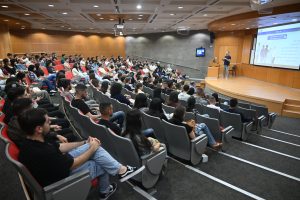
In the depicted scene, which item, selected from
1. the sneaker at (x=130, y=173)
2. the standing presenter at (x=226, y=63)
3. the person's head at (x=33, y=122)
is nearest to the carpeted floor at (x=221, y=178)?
the sneaker at (x=130, y=173)

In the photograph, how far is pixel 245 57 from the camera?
13.9m

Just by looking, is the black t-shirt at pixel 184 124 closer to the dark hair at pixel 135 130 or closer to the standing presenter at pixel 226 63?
the dark hair at pixel 135 130

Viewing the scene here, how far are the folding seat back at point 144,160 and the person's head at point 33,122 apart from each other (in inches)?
31.4

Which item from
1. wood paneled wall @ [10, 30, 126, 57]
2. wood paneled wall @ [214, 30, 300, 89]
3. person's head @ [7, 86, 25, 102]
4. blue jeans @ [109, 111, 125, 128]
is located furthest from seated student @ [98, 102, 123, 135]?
wood paneled wall @ [10, 30, 126, 57]

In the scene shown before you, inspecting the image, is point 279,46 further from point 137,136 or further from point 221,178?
point 137,136

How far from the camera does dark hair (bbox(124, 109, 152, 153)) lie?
236 cm

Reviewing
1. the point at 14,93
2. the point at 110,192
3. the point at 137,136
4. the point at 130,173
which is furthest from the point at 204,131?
the point at 14,93

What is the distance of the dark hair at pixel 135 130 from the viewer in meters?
2.36

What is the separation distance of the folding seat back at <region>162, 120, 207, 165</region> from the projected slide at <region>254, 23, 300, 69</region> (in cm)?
865

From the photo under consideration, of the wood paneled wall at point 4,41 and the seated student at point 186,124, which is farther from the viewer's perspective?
the wood paneled wall at point 4,41

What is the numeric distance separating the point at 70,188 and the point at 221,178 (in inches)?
78.0

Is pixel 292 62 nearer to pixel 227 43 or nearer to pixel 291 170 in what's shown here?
pixel 227 43

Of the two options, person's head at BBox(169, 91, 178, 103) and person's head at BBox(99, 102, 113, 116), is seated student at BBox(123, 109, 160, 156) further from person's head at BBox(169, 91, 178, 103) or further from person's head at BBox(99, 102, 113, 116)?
person's head at BBox(169, 91, 178, 103)

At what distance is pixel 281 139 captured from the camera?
14.9ft
